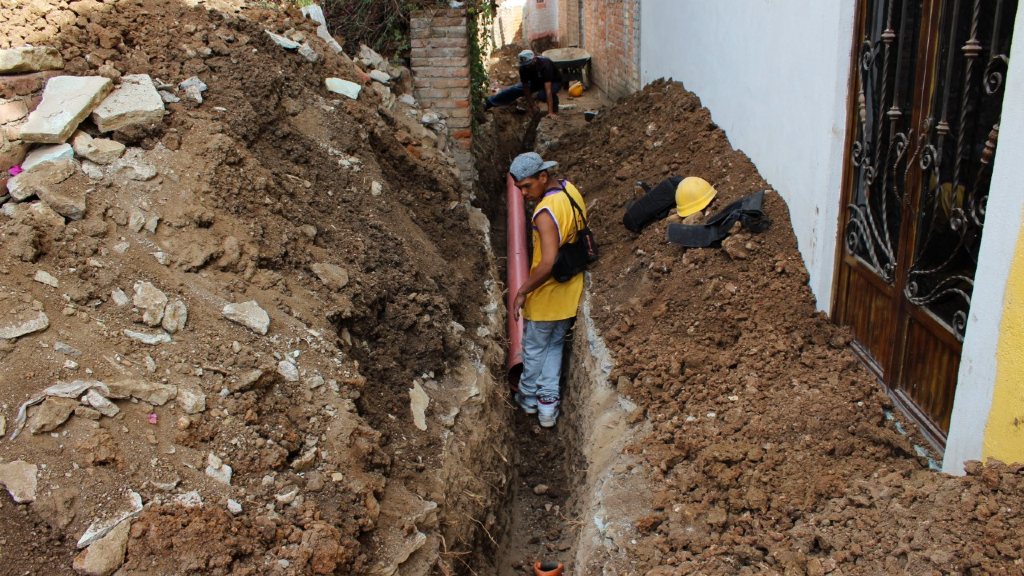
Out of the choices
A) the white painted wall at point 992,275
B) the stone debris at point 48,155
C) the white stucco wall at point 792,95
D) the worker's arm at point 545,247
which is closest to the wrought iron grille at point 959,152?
the white painted wall at point 992,275

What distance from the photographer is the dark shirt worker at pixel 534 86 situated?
34.8 feet

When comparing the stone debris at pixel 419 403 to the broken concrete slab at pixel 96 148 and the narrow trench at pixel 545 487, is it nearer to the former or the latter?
the narrow trench at pixel 545 487

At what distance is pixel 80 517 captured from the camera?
7.72 ft

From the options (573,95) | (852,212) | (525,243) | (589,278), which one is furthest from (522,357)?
(573,95)

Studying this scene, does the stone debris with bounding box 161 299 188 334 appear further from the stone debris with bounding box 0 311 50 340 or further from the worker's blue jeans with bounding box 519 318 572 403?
the worker's blue jeans with bounding box 519 318 572 403

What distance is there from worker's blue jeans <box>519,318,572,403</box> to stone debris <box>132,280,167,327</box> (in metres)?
2.93

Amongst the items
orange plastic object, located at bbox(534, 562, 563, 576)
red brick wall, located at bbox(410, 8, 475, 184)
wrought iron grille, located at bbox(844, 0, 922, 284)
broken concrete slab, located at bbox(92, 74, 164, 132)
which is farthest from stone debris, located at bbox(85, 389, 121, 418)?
red brick wall, located at bbox(410, 8, 475, 184)

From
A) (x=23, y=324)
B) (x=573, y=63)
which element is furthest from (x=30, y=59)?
(x=573, y=63)

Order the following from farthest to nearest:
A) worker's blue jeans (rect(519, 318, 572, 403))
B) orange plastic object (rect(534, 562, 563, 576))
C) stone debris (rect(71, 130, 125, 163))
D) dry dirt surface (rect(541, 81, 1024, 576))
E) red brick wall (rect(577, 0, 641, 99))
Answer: red brick wall (rect(577, 0, 641, 99)) < worker's blue jeans (rect(519, 318, 572, 403)) < orange plastic object (rect(534, 562, 563, 576)) < stone debris (rect(71, 130, 125, 163)) < dry dirt surface (rect(541, 81, 1024, 576))

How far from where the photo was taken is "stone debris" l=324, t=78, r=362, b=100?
18.3ft

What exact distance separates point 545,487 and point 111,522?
121 inches

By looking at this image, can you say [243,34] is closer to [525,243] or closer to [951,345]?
[525,243]

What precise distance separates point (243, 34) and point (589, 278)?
10.5 ft

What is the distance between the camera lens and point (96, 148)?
3580mm
